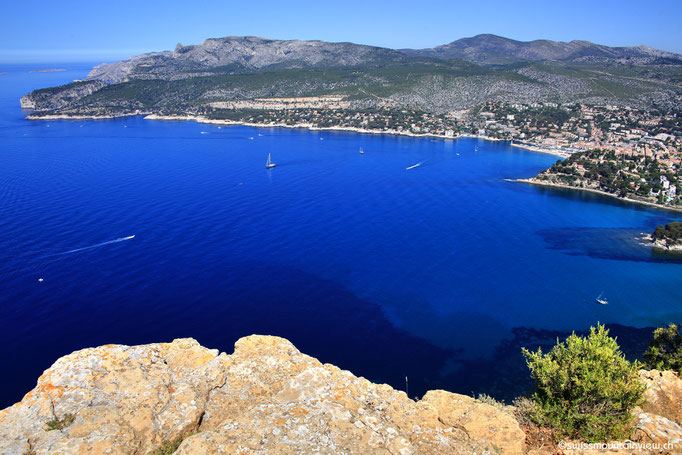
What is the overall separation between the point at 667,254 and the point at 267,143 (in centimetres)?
9383

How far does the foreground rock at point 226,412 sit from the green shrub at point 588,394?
1.76 m

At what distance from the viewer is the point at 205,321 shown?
1240 inches

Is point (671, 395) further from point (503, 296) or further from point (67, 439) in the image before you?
point (503, 296)

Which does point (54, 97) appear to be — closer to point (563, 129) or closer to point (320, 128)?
point (320, 128)

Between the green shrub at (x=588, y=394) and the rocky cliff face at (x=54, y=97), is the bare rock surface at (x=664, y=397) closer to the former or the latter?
the green shrub at (x=588, y=394)

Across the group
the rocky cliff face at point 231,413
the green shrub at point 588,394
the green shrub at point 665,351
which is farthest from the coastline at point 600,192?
the green shrub at point 588,394

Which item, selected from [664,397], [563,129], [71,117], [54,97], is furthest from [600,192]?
[54,97]

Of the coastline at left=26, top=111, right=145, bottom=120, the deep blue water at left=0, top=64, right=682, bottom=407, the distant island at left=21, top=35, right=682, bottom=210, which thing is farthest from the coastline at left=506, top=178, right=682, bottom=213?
the coastline at left=26, top=111, right=145, bottom=120

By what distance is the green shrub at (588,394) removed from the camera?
962 cm

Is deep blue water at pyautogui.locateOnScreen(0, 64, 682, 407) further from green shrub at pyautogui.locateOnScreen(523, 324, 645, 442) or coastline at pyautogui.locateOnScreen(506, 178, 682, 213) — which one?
green shrub at pyautogui.locateOnScreen(523, 324, 645, 442)

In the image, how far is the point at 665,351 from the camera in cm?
2158

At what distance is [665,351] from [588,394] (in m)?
16.1

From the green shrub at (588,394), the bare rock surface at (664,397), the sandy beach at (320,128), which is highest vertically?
the sandy beach at (320,128)

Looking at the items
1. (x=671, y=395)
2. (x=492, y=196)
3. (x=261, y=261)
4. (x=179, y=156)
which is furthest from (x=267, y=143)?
(x=671, y=395)
